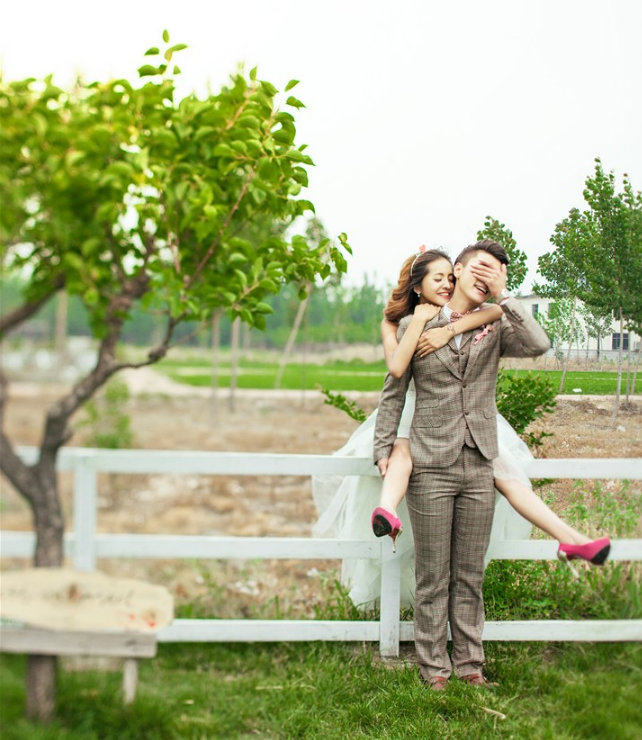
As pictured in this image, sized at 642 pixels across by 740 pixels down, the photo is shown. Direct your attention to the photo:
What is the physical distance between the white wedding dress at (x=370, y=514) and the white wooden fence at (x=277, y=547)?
10 centimetres

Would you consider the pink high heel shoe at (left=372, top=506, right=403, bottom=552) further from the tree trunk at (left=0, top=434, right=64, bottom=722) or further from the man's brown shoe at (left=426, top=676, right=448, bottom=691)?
the tree trunk at (left=0, top=434, right=64, bottom=722)

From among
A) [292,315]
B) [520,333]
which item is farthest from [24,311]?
[292,315]

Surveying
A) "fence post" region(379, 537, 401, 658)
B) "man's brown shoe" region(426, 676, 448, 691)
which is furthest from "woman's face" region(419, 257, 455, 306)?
"man's brown shoe" region(426, 676, 448, 691)

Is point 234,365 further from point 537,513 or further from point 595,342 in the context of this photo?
point 537,513

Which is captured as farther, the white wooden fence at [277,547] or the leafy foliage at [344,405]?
the leafy foliage at [344,405]

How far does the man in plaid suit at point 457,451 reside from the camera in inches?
100

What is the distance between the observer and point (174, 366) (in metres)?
9.48

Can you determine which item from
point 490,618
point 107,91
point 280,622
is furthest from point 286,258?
point 490,618

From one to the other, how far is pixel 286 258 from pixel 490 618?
5.55ft

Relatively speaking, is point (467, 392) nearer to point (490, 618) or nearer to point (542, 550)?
point (542, 550)

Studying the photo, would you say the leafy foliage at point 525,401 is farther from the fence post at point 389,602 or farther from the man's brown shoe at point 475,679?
the man's brown shoe at point 475,679

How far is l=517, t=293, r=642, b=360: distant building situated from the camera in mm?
3215

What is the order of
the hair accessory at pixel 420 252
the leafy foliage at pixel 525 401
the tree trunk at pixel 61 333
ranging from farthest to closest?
the leafy foliage at pixel 525 401 → the hair accessory at pixel 420 252 → the tree trunk at pixel 61 333

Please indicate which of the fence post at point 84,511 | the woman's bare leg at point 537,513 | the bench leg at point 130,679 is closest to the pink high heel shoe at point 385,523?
the woman's bare leg at point 537,513
